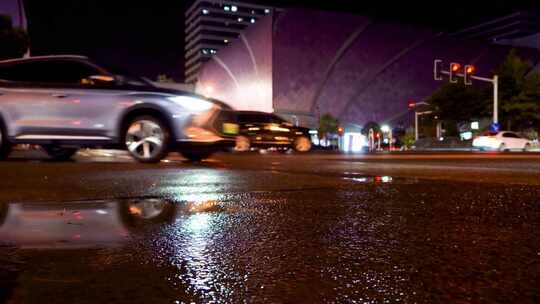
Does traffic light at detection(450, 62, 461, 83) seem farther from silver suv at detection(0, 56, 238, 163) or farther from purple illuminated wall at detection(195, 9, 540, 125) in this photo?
purple illuminated wall at detection(195, 9, 540, 125)

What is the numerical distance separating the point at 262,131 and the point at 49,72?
40.2 feet

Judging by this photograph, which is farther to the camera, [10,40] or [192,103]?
[10,40]

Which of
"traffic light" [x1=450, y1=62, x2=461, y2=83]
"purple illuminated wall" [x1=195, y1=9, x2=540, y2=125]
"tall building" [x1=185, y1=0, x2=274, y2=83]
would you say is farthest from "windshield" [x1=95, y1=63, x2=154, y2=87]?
"tall building" [x1=185, y1=0, x2=274, y2=83]

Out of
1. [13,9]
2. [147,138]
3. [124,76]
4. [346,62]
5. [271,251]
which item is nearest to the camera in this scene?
[271,251]

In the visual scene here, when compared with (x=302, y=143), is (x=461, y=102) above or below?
above

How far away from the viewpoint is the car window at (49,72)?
854 centimetres

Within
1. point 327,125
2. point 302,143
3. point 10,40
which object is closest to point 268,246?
point 302,143

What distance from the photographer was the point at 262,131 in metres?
20.4

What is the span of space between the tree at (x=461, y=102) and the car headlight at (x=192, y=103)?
148 feet

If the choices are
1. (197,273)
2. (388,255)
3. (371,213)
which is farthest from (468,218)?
(197,273)

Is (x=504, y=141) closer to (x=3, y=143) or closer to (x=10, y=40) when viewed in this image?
(x=3, y=143)

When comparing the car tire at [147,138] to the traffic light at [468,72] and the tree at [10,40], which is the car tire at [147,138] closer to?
the traffic light at [468,72]

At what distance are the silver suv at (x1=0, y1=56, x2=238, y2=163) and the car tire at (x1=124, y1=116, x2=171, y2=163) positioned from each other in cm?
2

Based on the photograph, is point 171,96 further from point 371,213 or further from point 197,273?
point 197,273
